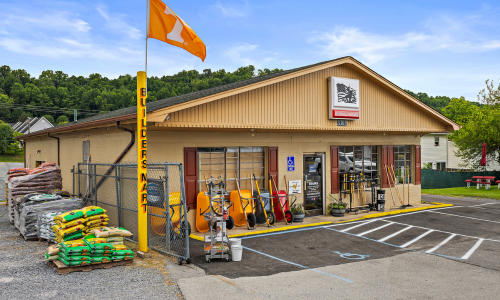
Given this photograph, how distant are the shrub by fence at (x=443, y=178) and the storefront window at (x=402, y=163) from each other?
13.3m

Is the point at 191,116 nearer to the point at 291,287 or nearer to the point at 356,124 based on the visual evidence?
the point at 291,287

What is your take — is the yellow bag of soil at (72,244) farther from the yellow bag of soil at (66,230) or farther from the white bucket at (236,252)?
the white bucket at (236,252)

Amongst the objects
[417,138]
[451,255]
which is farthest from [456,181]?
[451,255]

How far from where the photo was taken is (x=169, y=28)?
9102mm

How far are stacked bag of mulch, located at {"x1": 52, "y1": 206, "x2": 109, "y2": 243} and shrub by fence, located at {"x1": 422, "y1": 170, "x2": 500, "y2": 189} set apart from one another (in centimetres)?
2645

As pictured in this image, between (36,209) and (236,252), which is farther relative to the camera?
(36,209)

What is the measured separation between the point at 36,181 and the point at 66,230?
5607 mm

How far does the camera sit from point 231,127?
455 inches

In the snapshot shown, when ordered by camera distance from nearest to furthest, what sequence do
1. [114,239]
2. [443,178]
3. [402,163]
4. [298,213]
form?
[114,239] < [298,213] < [402,163] < [443,178]

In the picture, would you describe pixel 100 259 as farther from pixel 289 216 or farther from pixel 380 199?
pixel 380 199

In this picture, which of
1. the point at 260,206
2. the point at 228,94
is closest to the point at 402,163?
the point at 260,206

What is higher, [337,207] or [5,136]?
[5,136]

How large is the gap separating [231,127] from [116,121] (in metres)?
3.28

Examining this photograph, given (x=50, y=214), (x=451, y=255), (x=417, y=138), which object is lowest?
(x=451, y=255)
